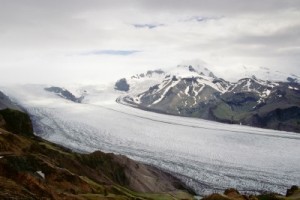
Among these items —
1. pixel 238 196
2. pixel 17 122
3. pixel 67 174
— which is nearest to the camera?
pixel 67 174

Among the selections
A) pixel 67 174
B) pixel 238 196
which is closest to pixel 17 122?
pixel 67 174

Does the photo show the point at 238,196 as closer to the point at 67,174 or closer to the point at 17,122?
the point at 67,174

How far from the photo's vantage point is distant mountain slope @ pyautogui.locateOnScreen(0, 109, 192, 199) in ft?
178

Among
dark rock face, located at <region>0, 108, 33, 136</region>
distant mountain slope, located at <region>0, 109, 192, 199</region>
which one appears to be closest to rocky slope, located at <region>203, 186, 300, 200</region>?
distant mountain slope, located at <region>0, 109, 192, 199</region>

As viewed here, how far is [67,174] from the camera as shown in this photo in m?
78.2

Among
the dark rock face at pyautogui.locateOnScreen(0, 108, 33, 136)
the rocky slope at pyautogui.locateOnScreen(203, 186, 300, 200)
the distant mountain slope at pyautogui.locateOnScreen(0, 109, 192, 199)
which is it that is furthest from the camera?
→ the dark rock face at pyautogui.locateOnScreen(0, 108, 33, 136)

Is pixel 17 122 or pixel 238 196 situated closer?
pixel 238 196

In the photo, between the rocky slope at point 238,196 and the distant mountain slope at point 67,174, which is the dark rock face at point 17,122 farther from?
the rocky slope at point 238,196

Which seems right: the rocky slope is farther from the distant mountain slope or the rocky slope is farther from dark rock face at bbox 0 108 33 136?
dark rock face at bbox 0 108 33 136

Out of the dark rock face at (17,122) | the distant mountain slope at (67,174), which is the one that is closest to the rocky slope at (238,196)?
the distant mountain slope at (67,174)

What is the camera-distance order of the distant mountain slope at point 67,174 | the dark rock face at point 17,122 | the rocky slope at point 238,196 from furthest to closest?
the dark rock face at point 17,122 → the rocky slope at point 238,196 → the distant mountain slope at point 67,174

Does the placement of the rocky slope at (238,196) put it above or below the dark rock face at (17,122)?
below

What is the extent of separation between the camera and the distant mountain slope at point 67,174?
178ft

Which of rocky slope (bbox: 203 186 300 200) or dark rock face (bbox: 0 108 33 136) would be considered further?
dark rock face (bbox: 0 108 33 136)
